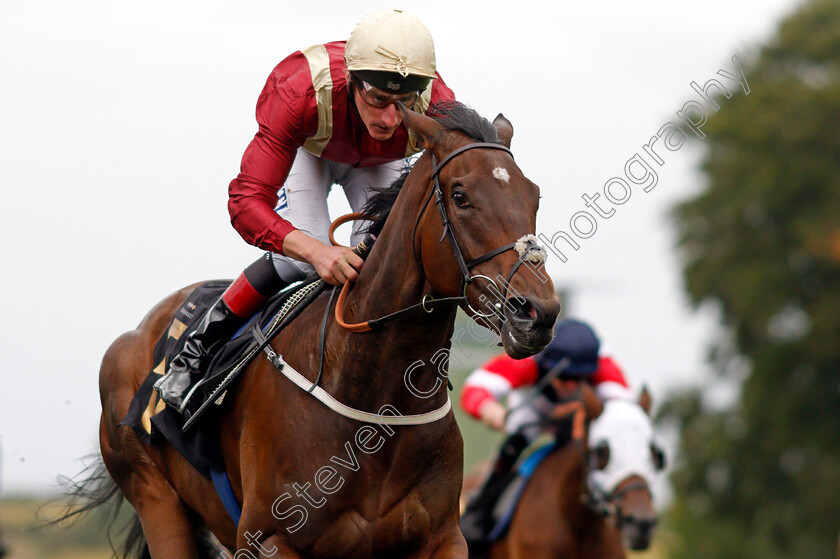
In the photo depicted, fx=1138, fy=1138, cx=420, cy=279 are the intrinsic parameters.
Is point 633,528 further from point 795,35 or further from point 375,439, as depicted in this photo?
point 795,35

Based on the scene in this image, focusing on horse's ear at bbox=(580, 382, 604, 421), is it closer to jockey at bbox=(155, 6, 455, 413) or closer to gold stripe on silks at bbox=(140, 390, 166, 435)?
jockey at bbox=(155, 6, 455, 413)

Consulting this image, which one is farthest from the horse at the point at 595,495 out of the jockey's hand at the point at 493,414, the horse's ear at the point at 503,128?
the horse's ear at the point at 503,128

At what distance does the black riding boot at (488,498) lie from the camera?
8.02m

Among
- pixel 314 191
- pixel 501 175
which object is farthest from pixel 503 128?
pixel 314 191

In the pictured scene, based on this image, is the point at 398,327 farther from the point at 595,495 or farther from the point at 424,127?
the point at 595,495

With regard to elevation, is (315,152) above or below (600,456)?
above

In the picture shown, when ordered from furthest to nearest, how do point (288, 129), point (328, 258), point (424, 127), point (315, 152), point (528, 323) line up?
point (315, 152)
point (288, 129)
point (328, 258)
point (424, 127)
point (528, 323)

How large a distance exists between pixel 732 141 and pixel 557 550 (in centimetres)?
2218

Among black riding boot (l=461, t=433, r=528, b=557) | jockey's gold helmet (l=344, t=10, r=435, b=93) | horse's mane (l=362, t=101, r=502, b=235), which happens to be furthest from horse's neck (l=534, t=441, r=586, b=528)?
jockey's gold helmet (l=344, t=10, r=435, b=93)

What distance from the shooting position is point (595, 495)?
7402 millimetres

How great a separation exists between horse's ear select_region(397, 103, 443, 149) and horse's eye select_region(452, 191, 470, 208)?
0.98 ft

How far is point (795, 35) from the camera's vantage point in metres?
27.6

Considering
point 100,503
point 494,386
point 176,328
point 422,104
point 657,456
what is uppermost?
point 422,104

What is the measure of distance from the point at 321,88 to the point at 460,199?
3.31 ft
